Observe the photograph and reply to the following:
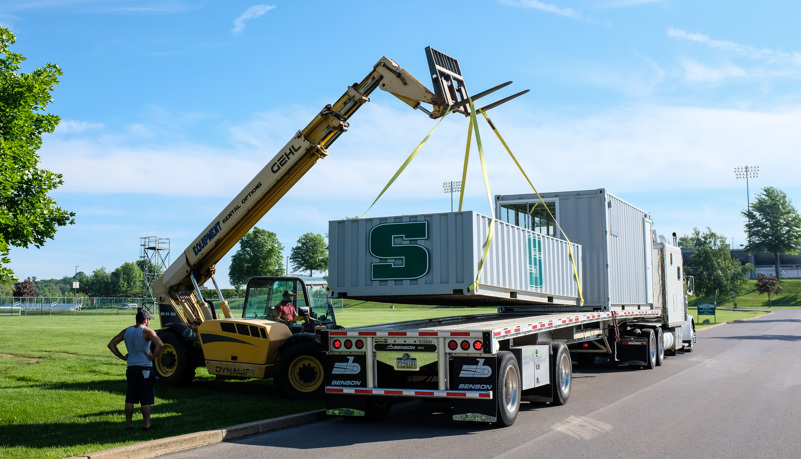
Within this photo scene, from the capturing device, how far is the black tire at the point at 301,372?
460 inches

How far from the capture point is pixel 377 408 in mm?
10445

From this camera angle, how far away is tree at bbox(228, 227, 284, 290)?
336 feet

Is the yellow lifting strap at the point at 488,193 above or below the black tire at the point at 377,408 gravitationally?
above

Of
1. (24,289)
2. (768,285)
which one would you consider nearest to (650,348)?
(768,285)

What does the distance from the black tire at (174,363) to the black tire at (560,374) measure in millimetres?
6655

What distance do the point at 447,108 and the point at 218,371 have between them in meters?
6.01

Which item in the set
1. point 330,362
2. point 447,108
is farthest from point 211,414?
point 447,108

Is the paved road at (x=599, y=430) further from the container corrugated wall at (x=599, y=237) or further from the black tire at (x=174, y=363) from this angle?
the black tire at (x=174, y=363)

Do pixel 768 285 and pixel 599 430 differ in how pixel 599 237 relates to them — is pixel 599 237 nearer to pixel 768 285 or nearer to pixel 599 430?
pixel 599 430

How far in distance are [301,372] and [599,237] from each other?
289 inches

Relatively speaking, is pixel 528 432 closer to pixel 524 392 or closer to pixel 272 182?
pixel 524 392

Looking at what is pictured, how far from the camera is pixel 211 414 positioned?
1051cm

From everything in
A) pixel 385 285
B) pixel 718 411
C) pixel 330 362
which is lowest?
pixel 718 411

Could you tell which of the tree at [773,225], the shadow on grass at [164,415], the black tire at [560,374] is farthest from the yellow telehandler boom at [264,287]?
the tree at [773,225]
